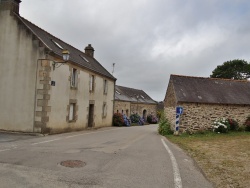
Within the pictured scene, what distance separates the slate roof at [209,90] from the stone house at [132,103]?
53.3ft

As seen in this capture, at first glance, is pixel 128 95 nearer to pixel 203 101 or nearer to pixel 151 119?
pixel 151 119

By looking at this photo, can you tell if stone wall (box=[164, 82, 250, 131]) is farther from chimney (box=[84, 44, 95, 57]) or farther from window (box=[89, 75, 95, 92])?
chimney (box=[84, 44, 95, 57])

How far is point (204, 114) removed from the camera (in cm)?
1955

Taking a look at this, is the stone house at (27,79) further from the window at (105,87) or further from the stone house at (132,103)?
the stone house at (132,103)

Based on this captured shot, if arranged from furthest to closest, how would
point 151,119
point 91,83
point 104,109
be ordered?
point 151,119 < point 104,109 < point 91,83

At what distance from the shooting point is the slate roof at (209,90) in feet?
64.9

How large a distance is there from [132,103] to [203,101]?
74.6 feet

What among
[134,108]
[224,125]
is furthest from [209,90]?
[134,108]

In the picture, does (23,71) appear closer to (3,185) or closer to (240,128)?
(3,185)

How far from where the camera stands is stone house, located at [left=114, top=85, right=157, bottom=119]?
124ft

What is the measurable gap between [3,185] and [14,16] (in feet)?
41.0

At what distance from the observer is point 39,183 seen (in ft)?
17.9

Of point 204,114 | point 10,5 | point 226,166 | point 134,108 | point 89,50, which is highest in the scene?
point 89,50

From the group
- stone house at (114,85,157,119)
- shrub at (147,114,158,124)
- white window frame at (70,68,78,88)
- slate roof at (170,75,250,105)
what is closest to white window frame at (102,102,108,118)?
white window frame at (70,68,78,88)
